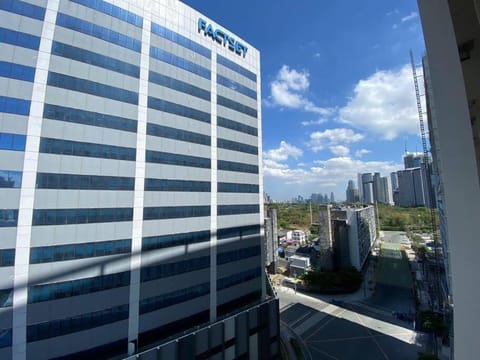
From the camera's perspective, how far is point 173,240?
→ 19203 mm

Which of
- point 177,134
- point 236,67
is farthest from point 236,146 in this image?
point 236,67

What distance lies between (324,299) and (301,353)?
14.1 metres

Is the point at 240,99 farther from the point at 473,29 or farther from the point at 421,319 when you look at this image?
the point at 421,319

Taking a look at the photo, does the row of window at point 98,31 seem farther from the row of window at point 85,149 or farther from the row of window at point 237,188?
the row of window at point 237,188

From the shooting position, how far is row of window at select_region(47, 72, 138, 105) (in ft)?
50.3

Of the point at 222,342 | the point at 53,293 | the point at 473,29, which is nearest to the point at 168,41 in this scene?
the point at 53,293

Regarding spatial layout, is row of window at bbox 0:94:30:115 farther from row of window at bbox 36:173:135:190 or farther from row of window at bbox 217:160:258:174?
row of window at bbox 217:160:258:174

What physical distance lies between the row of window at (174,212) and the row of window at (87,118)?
6088mm

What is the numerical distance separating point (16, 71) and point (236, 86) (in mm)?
17497

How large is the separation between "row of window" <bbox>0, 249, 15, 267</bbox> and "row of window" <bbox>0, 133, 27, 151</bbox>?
556 centimetres

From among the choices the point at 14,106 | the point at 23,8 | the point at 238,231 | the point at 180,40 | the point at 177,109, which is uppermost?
the point at 180,40

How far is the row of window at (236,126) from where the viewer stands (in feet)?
78.3

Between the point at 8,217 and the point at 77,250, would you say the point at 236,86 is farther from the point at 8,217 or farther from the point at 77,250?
the point at 8,217

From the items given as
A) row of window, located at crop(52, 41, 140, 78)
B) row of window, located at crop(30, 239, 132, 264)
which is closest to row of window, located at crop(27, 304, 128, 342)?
row of window, located at crop(30, 239, 132, 264)
